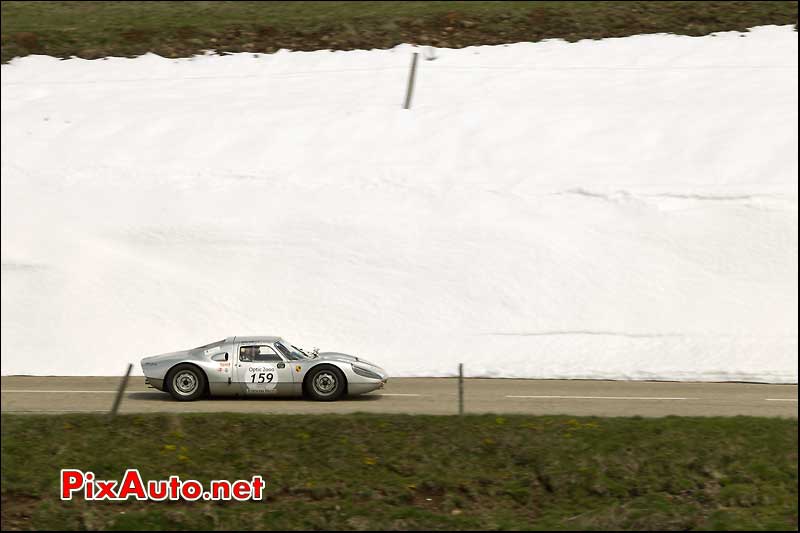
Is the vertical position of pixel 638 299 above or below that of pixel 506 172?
below

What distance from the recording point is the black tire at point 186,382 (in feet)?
56.1

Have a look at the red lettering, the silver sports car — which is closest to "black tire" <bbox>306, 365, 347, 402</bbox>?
the silver sports car

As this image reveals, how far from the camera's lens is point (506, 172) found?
84.3ft

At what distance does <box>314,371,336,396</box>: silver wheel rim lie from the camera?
673 inches

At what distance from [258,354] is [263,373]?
34cm

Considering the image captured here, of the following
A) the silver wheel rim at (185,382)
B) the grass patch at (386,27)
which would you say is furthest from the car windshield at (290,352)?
the grass patch at (386,27)

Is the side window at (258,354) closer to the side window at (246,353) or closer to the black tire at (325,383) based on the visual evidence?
the side window at (246,353)

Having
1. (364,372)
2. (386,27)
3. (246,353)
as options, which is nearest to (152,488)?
(246,353)

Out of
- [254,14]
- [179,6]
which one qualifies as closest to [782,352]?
[254,14]

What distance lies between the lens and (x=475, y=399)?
17672 millimetres

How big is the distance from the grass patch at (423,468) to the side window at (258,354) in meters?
2.08

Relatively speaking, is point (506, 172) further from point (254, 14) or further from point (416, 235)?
point (254, 14)

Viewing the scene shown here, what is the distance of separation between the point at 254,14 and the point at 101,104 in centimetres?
840

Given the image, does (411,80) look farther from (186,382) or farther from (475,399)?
(186,382)
